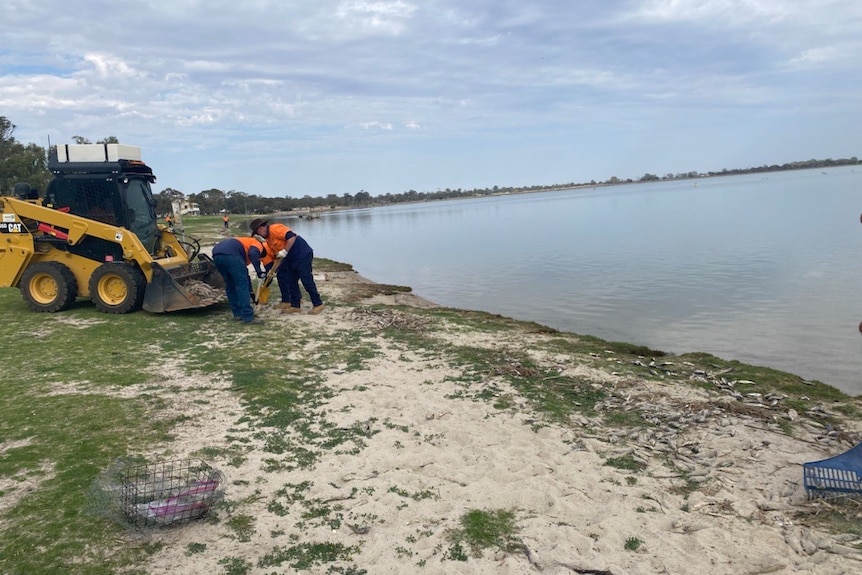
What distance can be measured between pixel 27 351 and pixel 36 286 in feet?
10.7

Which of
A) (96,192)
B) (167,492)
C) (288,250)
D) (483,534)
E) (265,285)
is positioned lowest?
(483,534)

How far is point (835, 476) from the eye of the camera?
15.1 feet

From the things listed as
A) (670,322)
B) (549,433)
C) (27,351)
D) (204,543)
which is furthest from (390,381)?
→ (670,322)

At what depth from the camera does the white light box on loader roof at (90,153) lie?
10.5 m

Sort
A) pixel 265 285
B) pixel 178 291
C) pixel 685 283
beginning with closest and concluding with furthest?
pixel 178 291, pixel 265 285, pixel 685 283

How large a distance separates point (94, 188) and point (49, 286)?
78.0 inches

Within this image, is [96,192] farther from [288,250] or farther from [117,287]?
[288,250]

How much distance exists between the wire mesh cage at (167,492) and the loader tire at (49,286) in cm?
707

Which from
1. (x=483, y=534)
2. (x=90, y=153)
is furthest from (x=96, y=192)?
(x=483, y=534)

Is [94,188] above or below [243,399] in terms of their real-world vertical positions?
above

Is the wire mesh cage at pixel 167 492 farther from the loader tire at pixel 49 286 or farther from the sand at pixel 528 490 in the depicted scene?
the loader tire at pixel 49 286

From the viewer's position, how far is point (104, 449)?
496cm

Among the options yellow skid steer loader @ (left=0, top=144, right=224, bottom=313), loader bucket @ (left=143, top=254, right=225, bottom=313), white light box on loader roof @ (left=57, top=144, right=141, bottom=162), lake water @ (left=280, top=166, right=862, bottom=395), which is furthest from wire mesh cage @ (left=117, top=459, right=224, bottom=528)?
lake water @ (left=280, top=166, right=862, bottom=395)

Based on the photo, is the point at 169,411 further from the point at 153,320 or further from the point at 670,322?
the point at 670,322
